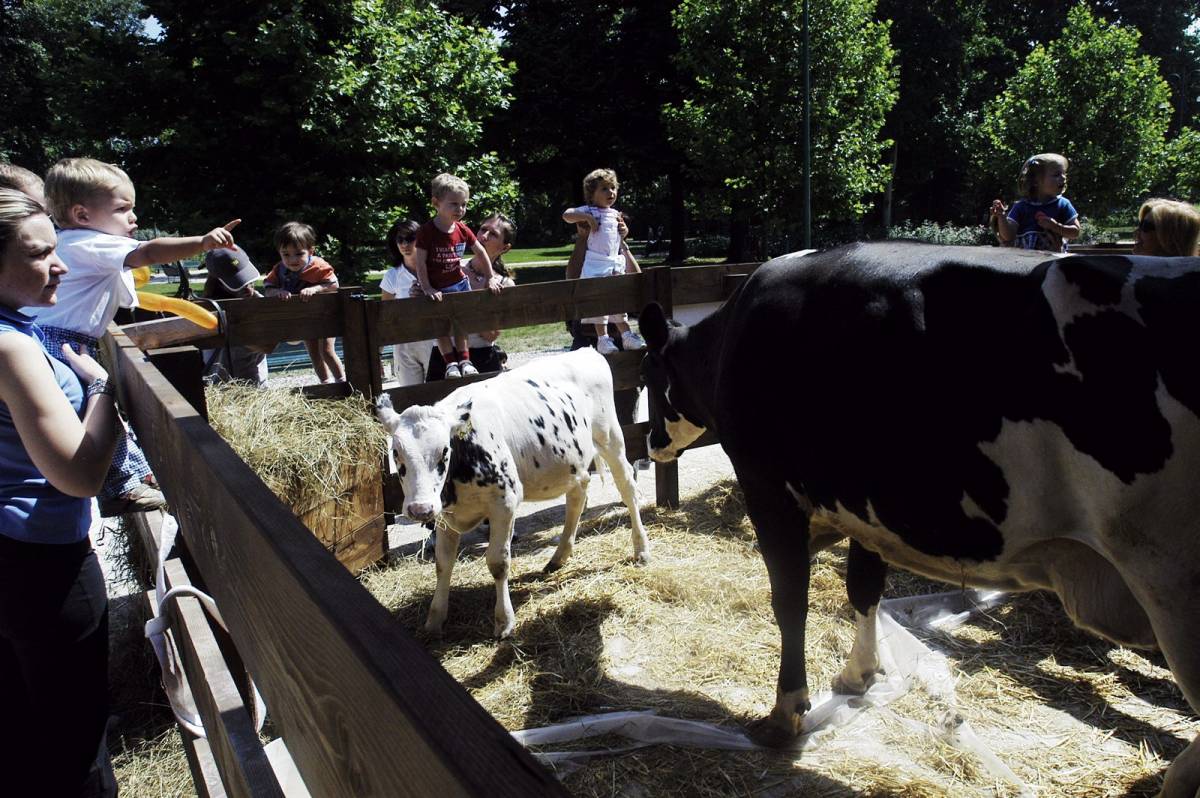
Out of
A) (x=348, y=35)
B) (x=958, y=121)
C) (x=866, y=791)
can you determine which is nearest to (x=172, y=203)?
(x=348, y=35)

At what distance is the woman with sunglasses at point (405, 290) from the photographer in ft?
20.2

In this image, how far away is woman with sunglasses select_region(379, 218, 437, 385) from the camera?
614 centimetres

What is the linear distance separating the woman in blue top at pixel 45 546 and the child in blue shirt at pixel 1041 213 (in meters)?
6.74

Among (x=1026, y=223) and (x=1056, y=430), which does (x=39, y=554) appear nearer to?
(x=1056, y=430)

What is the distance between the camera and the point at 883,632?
12.9ft

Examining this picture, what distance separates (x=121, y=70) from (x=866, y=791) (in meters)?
19.1

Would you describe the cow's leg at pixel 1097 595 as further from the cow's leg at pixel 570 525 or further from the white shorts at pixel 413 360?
the white shorts at pixel 413 360

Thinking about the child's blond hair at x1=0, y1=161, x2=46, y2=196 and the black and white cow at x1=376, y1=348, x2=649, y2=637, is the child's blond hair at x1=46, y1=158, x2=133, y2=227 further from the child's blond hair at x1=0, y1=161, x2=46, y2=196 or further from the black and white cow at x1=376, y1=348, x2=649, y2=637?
the black and white cow at x1=376, y1=348, x2=649, y2=637

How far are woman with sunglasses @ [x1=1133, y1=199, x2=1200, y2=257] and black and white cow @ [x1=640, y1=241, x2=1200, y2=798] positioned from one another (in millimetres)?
2651

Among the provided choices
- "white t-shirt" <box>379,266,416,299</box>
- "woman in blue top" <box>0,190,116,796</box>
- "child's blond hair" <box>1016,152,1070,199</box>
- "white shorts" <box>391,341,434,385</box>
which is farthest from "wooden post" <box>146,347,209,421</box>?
"child's blond hair" <box>1016,152,1070,199</box>

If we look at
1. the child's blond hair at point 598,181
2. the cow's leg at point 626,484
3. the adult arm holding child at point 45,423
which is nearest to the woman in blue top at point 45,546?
the adult arm holding child at point 45,423

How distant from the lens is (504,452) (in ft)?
14.5

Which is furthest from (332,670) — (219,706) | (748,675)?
(748,675)

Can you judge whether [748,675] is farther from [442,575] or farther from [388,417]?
[388,417]
